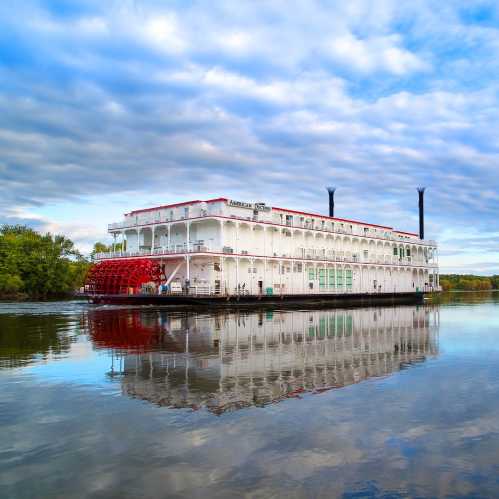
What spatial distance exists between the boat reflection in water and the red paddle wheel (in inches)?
608

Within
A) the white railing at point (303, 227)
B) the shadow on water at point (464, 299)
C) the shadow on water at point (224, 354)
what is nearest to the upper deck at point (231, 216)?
the white railing at point (303, 227)

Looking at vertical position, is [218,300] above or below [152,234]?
below

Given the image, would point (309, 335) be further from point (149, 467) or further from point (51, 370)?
point (149, 467)

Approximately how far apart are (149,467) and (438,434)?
4094 mm

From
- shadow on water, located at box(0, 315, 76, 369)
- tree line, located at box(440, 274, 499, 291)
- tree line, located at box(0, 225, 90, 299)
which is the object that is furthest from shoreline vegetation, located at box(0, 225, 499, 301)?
tree line, located at box(440, 274, 499, 291)

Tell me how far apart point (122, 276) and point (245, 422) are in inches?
1282

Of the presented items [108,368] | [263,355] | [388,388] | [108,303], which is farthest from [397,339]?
[108,303]

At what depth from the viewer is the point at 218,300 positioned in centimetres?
3769

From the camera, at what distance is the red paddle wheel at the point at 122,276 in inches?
1527

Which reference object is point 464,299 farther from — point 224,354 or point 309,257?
point 224,354

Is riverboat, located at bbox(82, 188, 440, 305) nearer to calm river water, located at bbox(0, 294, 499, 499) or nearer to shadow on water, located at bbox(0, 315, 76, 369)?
shadow on water, located at bbox(0, 315, 76, 369)

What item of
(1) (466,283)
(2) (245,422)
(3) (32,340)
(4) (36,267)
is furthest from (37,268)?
(1) (466,283)

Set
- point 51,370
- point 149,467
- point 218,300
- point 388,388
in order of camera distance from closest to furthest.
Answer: point 149,467, point 388,388, point 51,370, point 218,300

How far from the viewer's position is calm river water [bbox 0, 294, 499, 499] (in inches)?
226
